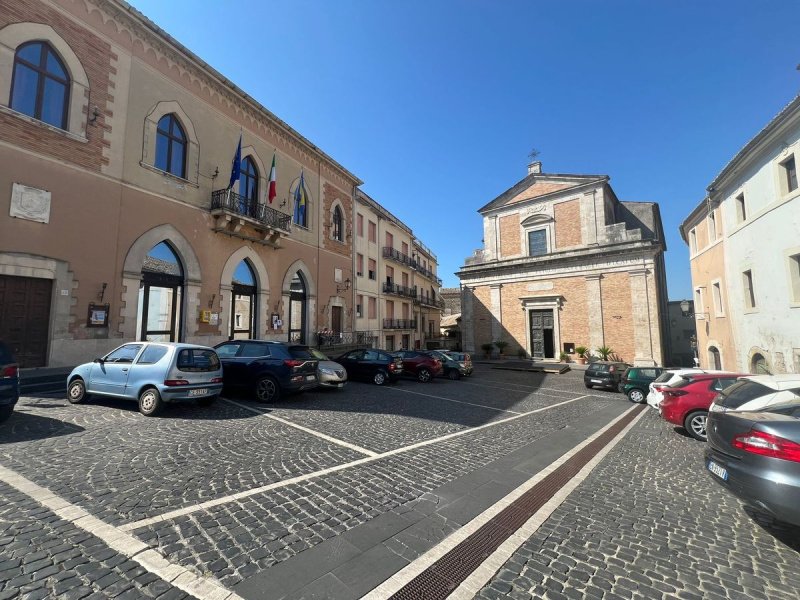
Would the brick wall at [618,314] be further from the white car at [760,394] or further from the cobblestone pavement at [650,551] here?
the cobblestone pavement at [650,551]

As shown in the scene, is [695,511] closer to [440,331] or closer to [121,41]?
[121,41]

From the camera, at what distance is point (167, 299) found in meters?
13.1

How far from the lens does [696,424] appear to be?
25.2 ft

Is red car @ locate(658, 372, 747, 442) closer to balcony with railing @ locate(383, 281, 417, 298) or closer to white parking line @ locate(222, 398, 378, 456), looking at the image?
white parking line @ locate(222, 398, 378, 456)

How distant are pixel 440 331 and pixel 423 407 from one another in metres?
36.8

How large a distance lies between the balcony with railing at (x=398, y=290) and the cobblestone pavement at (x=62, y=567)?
84.3 ft

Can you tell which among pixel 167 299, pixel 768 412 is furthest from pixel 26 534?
pixel 167 299

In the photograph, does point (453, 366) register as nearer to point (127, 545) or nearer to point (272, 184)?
point (272, 184)

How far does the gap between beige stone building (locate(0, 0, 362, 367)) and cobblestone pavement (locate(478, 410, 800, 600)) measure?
490 inches

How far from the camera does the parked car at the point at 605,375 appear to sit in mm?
15969

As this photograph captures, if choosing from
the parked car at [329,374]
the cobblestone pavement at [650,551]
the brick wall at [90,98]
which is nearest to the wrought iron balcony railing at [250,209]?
the brick wall at [90,98]

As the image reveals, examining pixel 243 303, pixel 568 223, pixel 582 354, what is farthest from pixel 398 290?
pixel 243 303

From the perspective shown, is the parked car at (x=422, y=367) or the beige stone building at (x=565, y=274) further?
the beige stone building at (x=565, y=274)

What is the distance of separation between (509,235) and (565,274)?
6011 millimetres
